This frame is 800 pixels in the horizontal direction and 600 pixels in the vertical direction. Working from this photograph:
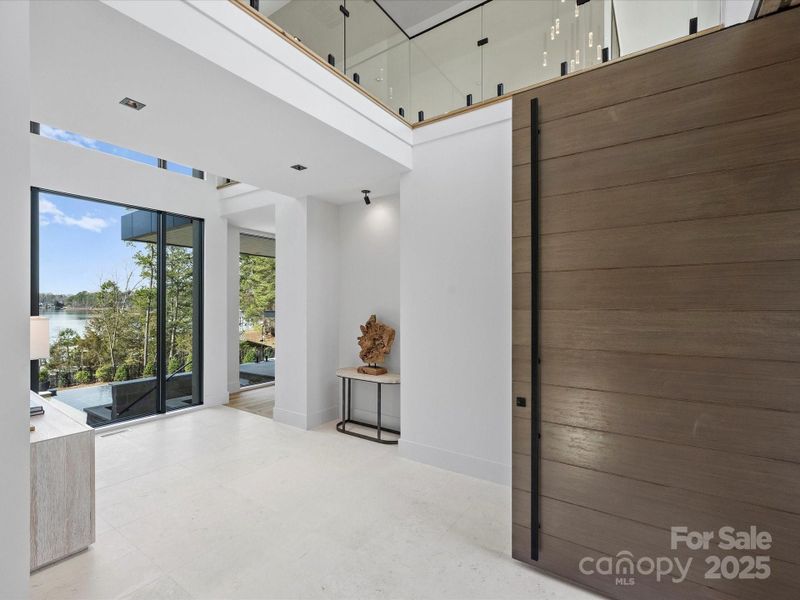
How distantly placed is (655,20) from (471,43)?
1.49 meters

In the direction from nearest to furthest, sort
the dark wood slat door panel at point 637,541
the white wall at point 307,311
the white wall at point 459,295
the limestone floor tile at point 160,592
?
the dark wood slat door panel at point 637,541 → the limestone floor tile at point 160,592 → the white wall at point 459,295 → the white wall at point 307,311

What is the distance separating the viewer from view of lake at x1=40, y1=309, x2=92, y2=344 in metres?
3.99

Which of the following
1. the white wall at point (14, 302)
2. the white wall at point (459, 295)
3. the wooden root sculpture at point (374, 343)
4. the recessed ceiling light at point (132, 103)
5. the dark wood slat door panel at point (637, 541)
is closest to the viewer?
the white wall at point (14, 302)

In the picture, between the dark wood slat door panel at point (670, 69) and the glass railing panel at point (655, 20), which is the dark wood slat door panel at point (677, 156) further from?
the glass railing panel at point (655, 20)

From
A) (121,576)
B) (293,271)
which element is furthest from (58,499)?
(293,271)

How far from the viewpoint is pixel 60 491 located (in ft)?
7.18

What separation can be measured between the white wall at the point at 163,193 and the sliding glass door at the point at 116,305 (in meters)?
0.15

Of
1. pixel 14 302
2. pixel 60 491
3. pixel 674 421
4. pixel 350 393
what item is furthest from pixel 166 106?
pixel 350 393

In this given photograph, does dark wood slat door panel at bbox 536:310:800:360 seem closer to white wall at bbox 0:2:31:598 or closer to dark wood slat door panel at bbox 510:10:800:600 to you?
dark wood slat door panel at bbox 510:10:800:600

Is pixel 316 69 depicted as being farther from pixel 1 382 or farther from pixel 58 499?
pixel 58 499

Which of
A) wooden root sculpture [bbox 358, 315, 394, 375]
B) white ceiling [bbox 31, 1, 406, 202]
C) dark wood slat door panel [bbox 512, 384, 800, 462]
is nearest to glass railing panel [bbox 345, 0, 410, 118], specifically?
white ceiling [bbox 31, 1, 406, 202]

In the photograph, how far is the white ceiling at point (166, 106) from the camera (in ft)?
5.76

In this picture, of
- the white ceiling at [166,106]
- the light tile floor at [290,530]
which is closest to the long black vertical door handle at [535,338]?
the light tile floor at [290,530]

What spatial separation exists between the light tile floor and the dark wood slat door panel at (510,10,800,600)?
0.48 metres
